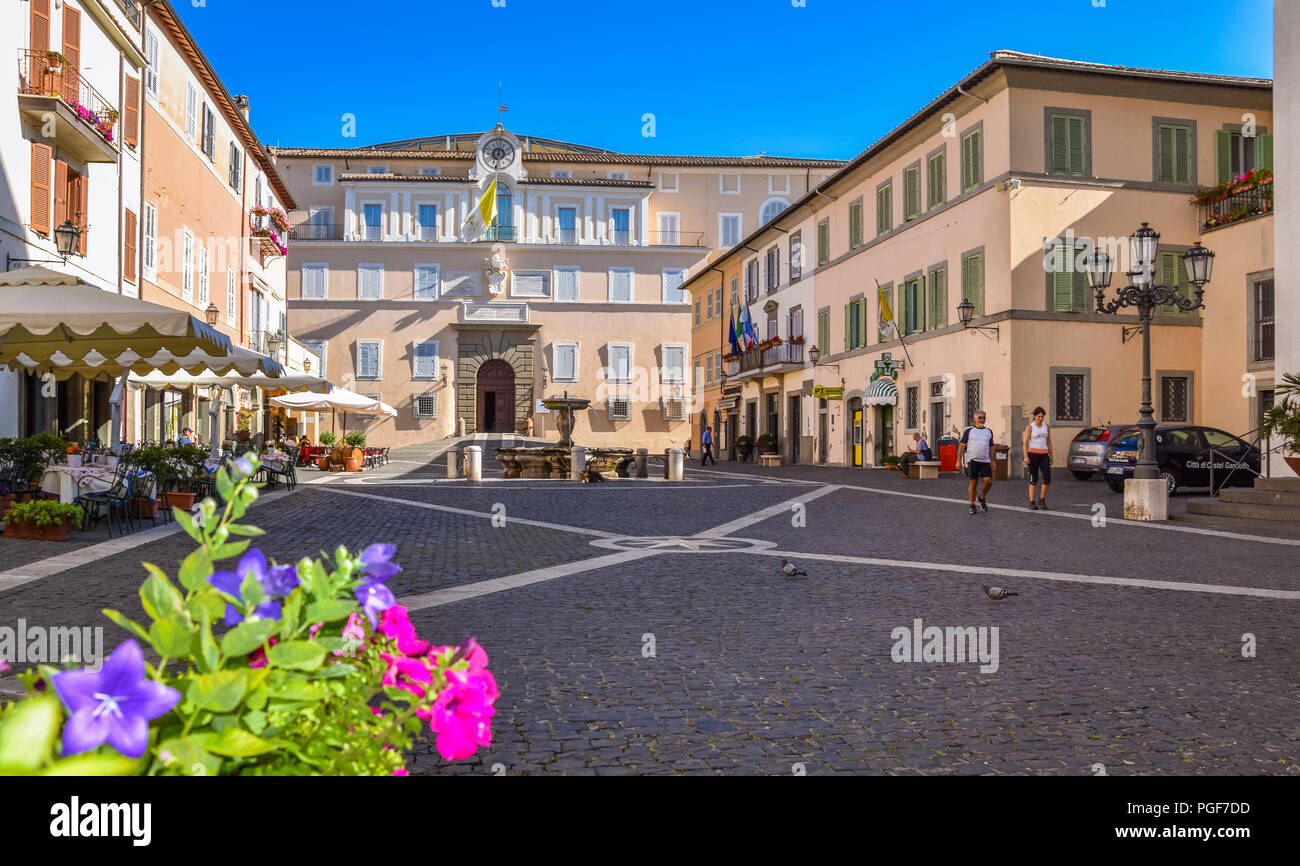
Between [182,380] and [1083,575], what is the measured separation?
53.8ft

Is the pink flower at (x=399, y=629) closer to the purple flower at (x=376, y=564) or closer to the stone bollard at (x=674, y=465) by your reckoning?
the purple flower at (x=376, y=564)

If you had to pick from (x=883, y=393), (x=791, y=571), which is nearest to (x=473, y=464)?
(x=883, y=393)

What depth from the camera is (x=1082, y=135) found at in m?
26.1

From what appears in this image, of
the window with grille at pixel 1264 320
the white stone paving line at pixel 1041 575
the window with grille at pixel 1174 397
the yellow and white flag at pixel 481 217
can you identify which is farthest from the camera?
the yellow and white flag at pixel 481 217

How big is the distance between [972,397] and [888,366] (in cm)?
446

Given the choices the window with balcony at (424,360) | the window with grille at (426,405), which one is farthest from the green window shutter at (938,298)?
the window with balcony at (424,360)

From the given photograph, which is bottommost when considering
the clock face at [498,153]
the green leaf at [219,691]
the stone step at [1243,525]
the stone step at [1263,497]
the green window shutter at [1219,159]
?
the stone step at [1243,525]

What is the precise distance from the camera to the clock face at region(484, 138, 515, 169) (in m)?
51.7

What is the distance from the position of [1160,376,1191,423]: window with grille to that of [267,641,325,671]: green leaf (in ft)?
92.8

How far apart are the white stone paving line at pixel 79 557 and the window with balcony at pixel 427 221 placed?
132ft

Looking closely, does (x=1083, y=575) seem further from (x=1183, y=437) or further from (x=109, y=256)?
(x=109, y=256)

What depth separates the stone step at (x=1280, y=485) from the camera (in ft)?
46.9
